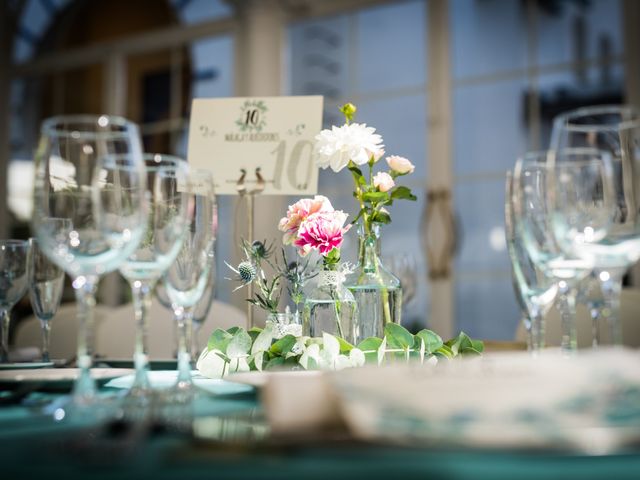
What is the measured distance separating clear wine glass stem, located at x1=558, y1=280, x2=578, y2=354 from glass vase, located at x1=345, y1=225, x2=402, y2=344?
0.86ft

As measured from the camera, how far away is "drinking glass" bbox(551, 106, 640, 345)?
67 centimetres

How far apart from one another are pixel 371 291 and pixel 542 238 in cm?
34

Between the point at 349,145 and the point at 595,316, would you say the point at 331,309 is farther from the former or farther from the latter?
the point at 595,316

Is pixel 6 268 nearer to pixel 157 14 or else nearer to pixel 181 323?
pixel 181 323

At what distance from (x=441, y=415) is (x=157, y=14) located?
550 centimetres

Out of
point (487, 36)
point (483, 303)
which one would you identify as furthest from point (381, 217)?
point (487, 36)

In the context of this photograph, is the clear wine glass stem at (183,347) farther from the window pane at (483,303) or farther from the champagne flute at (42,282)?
the window pane at (483,303)

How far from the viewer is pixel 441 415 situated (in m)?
0.46

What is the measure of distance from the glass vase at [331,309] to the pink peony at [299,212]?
0.09 metres

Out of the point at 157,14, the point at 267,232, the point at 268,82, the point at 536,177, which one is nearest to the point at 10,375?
the point at 267,232

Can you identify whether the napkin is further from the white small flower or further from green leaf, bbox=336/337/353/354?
the white small flower

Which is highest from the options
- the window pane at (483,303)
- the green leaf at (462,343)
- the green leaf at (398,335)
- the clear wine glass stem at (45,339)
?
the green leaf at (398,335)

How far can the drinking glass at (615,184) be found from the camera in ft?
2.21

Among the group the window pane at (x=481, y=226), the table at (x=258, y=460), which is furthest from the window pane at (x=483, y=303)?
the table at (x=258, y=460)
